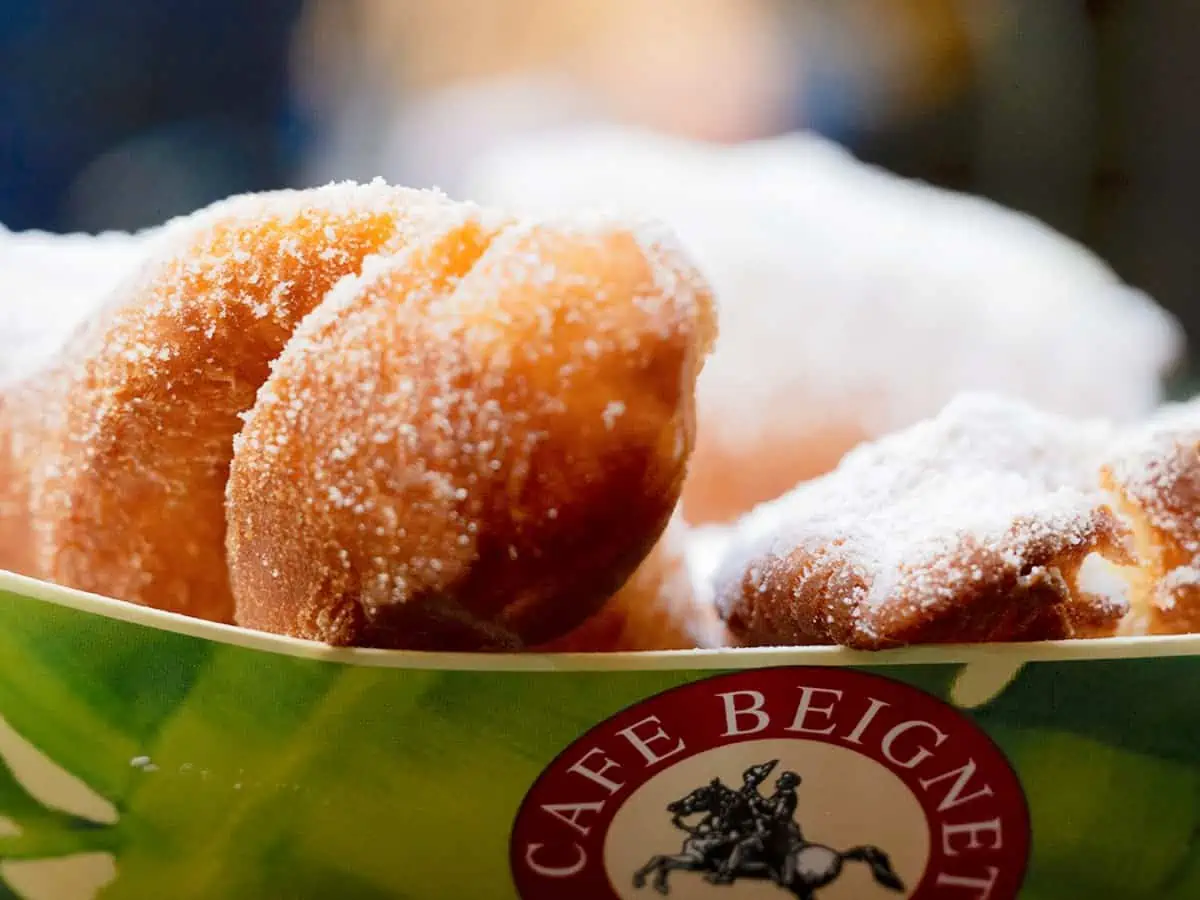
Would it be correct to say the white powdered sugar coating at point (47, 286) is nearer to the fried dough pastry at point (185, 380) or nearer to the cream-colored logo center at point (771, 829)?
the fried dough pastry at point (185, 380)

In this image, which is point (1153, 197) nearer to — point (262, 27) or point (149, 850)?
point (262, 27)

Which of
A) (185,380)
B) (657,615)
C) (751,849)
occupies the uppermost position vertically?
(185,380)

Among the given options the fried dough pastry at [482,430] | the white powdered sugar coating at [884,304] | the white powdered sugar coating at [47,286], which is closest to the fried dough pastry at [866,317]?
the white powdered sugar coating at [884,304]

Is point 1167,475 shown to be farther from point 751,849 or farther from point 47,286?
point 47,286

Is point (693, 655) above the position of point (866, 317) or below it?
below

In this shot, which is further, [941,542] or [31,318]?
[31,318]

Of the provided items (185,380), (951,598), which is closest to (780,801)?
(951,598)
